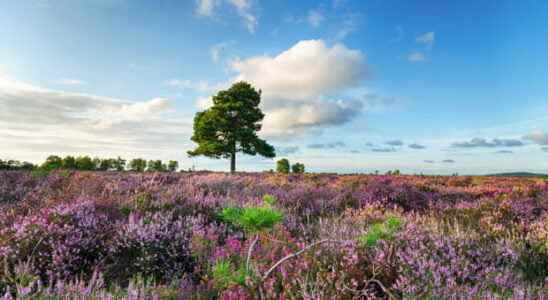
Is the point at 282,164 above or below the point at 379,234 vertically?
above

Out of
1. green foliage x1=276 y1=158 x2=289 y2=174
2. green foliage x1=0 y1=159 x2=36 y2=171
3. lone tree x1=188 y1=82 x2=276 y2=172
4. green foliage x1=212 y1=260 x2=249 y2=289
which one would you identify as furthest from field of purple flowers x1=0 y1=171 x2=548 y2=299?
green foliage x1=276 y1=158 x2=289 y2=174

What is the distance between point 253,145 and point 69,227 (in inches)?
1034

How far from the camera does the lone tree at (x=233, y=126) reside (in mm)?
29266

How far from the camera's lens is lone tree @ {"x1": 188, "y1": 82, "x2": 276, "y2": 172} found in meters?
29.3

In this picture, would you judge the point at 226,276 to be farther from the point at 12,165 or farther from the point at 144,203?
the point at 12,165

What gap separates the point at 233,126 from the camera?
1176 inches

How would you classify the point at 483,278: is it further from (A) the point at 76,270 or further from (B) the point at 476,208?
(B) the point at 476,208

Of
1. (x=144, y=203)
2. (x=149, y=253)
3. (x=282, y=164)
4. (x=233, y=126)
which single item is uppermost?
(x=233, y=126)

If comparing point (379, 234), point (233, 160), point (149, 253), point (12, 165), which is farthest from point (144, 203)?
point (233, 160)

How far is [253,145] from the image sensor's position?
1168 inches

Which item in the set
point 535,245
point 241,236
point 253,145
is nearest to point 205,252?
point 241,236

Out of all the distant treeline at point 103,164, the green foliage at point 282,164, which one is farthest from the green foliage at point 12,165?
the green foliage at point 282,164

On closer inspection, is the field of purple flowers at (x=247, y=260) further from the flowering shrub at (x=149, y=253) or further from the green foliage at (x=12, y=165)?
the green foliage at (x=12, y=165)

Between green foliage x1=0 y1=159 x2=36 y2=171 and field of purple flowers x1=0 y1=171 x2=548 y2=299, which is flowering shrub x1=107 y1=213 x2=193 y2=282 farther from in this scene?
green foliage x1=0 y1=159 x2=36 y2=171
